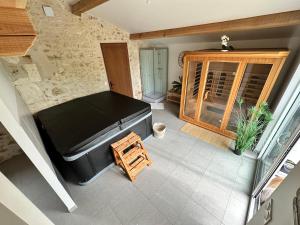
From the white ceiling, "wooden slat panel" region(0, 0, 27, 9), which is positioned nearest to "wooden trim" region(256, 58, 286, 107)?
the white ceiling

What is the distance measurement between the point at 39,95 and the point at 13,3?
9.60 feet

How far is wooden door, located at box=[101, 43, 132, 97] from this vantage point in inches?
143

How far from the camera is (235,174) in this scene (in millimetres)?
2078

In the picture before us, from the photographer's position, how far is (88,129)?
2.07m

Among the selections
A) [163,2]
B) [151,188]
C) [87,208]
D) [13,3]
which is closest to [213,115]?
[151,188]

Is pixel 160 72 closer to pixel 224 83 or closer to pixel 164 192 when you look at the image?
pixel 224 83

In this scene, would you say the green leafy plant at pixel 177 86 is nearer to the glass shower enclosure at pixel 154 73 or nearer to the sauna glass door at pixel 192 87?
the glass shower enclosure at pixel 154 73

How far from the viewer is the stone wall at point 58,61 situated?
2383mm

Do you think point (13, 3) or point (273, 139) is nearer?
point (13, 3)

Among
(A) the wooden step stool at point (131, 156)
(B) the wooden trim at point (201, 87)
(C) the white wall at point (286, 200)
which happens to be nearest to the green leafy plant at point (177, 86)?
(B) the wooden trim at point (201, 87)

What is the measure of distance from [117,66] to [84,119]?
221 centimetres

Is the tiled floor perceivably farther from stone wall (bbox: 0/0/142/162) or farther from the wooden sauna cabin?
stone wall (bbox: 0/0/142/162)

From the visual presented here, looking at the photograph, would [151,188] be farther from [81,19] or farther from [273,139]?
[81,19]

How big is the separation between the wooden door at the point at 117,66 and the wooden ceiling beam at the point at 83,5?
34.0 inches
